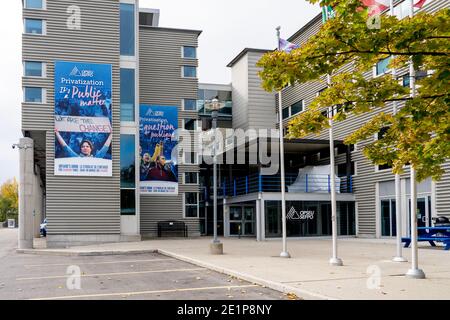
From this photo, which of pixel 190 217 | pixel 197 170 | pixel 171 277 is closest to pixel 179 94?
pixel 197 170

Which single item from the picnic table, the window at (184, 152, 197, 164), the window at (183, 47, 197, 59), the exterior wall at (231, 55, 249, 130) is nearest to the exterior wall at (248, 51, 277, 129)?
the exterior wall at (231, 55, 249, 130)

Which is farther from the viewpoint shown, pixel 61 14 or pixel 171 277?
pixel 61 14

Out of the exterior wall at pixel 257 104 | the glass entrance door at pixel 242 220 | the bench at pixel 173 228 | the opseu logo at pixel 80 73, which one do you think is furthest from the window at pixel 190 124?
the opseu logo at pixel 80 73

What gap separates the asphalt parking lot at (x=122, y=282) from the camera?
994 centimetres

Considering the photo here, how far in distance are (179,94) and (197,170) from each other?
515cm

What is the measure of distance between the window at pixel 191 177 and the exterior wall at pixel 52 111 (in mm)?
7062

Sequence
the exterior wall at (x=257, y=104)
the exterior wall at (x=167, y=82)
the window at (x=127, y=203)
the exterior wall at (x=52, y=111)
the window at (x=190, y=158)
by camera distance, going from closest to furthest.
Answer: the exterior wall at (x=52, y=111) < the window at (x=127, y=203) < the exterior wall at (x=167, y=82) < the window at (x=190, y=158) < the exterior wall at (x=257, y=104)

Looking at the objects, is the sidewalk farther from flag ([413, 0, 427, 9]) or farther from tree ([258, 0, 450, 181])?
flag ([413, 0, 427, 9])

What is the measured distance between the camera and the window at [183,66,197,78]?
35.7 metres

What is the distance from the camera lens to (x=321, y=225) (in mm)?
29625

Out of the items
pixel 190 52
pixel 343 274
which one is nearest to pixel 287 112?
pixel 190 52

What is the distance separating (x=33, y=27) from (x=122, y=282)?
19956mm

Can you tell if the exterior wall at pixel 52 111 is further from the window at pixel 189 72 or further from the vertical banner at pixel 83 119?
the window at pixel 189 72
